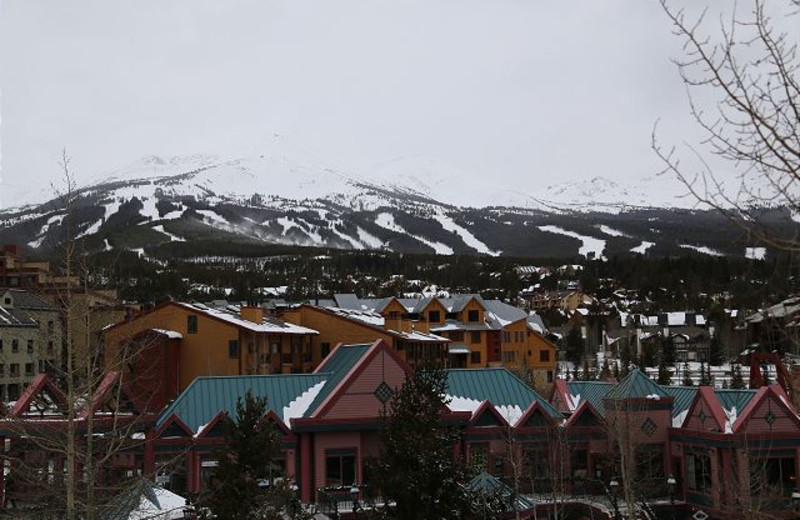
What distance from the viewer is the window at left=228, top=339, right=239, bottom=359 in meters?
45.9

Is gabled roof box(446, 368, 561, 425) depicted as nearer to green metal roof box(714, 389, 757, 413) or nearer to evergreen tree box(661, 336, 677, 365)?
green metal roof box(714, 389, 757, 413)

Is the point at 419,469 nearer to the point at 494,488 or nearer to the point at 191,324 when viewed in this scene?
the point at 494,488

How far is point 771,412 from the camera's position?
32.5 meters

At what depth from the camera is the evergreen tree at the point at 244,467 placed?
1838 cm

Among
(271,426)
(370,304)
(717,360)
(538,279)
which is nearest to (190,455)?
(271,426)

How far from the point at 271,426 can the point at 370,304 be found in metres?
68.6

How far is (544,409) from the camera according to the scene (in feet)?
114

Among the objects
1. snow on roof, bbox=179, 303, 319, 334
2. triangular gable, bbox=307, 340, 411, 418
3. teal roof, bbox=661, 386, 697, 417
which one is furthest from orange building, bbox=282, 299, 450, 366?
teal roof, bbox=661, 386, 697, 417

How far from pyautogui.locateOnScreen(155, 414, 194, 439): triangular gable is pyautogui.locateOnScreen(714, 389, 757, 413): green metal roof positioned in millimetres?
19929

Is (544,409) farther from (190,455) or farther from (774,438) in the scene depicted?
(190,455)

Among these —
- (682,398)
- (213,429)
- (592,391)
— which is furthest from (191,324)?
(682,398)

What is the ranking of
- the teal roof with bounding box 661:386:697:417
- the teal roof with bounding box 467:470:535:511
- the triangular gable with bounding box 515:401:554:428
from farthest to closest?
the teal roof with bounding box 661:386:697:417 < the triangular gable with bounding box 515:401:554:428 < the teal roof with bounding box 467:470:535:511

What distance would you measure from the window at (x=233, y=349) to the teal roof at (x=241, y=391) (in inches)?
394

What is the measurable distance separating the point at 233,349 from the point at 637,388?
69.2ft
